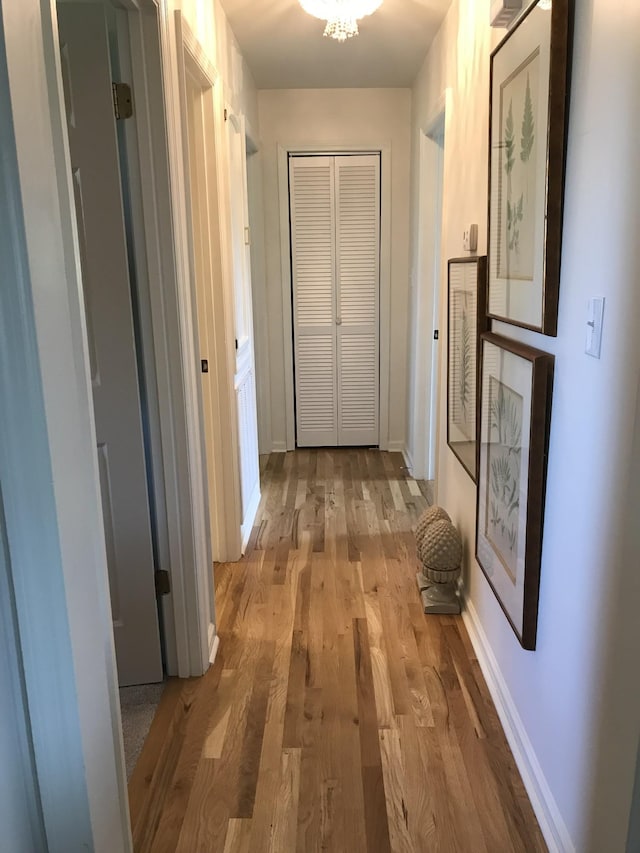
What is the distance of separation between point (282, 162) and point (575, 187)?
341 centimetres

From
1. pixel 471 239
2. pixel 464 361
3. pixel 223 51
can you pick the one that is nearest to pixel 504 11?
pixel 471 239

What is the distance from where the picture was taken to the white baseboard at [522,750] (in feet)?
5.04

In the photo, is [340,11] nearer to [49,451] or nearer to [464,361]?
[464,361]

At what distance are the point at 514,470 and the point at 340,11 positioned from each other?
82.4 inches

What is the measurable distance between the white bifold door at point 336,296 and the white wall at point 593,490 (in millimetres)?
2921

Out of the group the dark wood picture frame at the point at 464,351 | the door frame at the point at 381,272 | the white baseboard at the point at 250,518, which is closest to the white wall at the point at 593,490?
the dark wood picture frame at the point at 464,351

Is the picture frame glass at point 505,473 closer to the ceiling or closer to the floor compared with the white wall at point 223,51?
closer to the floor

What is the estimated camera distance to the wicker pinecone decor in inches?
103

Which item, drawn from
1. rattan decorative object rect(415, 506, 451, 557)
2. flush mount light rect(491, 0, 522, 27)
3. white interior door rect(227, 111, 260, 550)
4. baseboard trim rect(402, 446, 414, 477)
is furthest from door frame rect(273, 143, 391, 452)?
flush mount light rect(491, 0, 522, 27)

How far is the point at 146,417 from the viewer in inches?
80.7

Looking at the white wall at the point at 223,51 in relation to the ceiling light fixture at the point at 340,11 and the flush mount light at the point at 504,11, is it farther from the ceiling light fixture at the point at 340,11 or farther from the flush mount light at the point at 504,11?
the flush mount light at the point at 504,11

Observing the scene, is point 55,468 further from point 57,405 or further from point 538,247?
point 538,247


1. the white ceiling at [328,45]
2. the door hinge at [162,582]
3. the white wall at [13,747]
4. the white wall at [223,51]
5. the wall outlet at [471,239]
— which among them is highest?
the white ceiling at [328,45]

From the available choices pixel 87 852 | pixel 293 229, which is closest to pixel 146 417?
pixel 87 852
